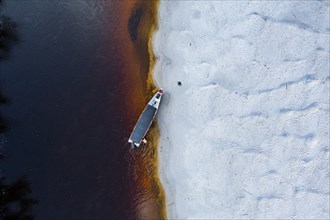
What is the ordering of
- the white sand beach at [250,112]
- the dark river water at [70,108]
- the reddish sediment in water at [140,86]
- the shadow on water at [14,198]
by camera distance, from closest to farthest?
the white sand beach at [250,112] → the shadow on water at [14,198] → the dark river water at [70,108] → the reddish sediment in water at [140,86]

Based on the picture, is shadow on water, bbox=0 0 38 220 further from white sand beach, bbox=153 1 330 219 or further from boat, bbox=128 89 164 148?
white sand beach, bbox=153 1 330 219

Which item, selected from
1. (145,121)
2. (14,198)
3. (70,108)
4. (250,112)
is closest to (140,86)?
(145,121)

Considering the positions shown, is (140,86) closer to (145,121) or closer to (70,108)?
(145,121)

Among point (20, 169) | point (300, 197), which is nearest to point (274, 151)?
point (300, 197)

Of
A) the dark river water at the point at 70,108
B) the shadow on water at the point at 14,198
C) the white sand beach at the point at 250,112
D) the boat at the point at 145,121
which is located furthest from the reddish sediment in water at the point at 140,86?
the shadow on water at the point at 14,198

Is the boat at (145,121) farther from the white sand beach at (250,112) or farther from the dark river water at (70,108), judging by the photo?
the white sand beach at (250,112)

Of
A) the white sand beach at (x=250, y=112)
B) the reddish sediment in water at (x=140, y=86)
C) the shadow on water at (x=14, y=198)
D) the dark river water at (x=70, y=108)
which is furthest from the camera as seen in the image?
the reddish sediment in water at (x=140, y=86)
